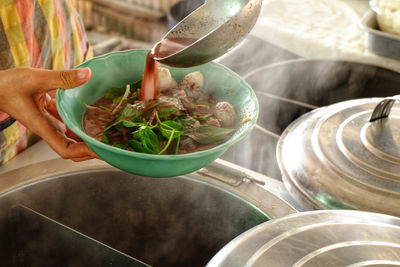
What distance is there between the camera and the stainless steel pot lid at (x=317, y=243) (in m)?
0.95

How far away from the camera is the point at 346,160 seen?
1.50 meters

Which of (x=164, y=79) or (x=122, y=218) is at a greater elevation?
(x=164, y=79)

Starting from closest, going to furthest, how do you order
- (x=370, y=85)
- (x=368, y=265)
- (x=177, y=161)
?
(x=368, y=265) → (x=177, y=161) → (x=370, y=85)

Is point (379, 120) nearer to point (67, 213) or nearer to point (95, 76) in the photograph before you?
point (95, 76)

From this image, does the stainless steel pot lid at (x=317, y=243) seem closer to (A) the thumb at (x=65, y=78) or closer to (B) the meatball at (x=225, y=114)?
(B) the meatball at (x=225, y=114)

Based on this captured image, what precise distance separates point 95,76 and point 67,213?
555 mm

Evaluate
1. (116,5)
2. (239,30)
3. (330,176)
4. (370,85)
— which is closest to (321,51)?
(370,85)

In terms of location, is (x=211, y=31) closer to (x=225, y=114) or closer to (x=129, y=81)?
(x=225, y=114)

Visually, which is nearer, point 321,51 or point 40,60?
point 40,60

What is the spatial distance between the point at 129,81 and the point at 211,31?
41cm

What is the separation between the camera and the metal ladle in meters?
1.21

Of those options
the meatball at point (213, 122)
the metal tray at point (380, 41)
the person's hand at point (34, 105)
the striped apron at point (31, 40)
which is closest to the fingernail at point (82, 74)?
the person's hand at point (34, 105)

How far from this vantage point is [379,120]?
63.0 inches

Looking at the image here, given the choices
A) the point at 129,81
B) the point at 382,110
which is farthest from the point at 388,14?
the point at 129,81
